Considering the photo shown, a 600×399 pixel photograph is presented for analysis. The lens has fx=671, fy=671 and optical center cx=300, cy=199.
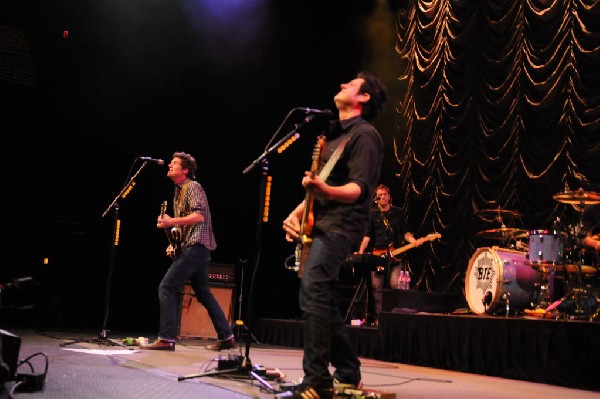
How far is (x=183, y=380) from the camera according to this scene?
4496mm

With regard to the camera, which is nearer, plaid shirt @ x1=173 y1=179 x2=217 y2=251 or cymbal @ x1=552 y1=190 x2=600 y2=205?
plaid shirt @ x1=173 y1=179 x2=217 y2=251

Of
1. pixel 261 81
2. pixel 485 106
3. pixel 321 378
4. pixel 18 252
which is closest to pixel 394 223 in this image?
pixel 485 106

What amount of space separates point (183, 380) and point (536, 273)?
536 centimetres

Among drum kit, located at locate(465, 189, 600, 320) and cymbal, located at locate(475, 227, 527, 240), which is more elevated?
cymbal, located at locate(475, 227, 527, 240)

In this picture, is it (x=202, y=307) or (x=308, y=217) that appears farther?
(x=202, y=307)

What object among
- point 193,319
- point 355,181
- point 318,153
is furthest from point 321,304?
point 193,319

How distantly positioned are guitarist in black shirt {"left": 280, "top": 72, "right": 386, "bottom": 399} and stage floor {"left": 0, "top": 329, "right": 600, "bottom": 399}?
1.52 feet

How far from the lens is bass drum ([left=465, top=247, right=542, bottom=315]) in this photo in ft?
26.8

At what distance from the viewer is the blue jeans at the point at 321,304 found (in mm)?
3727

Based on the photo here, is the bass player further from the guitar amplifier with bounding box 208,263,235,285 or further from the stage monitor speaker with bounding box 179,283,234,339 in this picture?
the stage monitor speaker with bounding box 179,283,234,339

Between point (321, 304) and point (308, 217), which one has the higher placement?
point (308, 217)

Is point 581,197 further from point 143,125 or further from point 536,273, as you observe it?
point 143,125

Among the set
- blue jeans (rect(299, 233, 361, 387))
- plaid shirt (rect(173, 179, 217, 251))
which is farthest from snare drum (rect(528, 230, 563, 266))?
blue jeans (rect(299, 233, 361, 387))

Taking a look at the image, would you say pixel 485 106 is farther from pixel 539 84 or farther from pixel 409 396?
pixel 409 396
